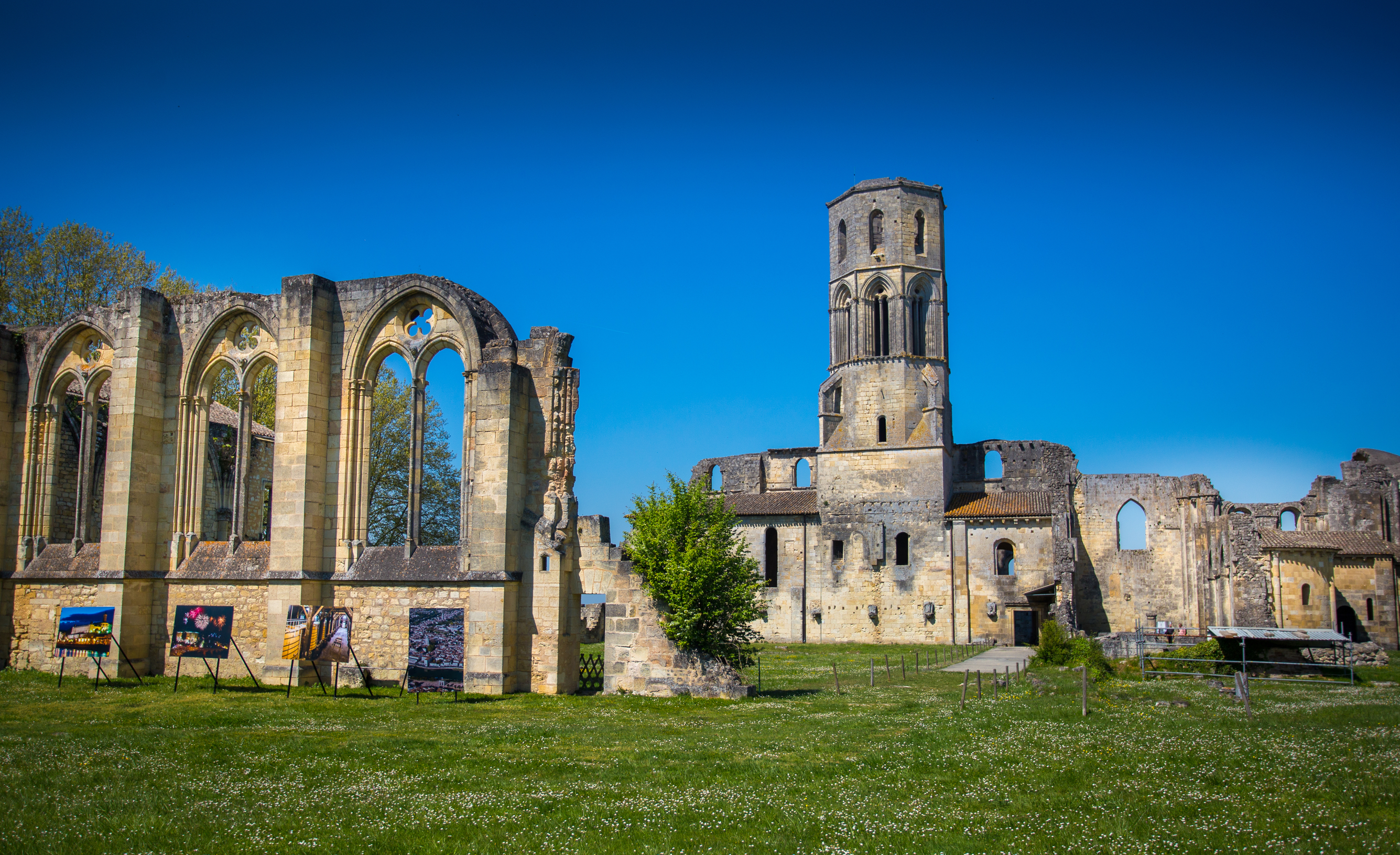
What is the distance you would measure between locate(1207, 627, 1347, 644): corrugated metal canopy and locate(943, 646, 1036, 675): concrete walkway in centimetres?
522

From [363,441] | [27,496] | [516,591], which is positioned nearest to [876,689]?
Result: [516,591]

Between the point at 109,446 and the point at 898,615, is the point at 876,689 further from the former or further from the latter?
the point at 898,615

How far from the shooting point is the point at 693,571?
64.0 ft

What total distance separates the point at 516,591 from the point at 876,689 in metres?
8.74

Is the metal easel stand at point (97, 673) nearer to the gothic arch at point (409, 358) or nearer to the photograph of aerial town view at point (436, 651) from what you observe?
the gothic arch at point (409, 358)

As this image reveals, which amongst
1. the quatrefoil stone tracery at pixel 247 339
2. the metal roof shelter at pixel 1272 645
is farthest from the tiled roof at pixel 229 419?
the metal roof shelter at pixel 1272 645

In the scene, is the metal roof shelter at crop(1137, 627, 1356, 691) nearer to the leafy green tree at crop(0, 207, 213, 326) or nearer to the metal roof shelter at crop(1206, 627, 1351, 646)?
the metal roof shelter at crop(1206, 627, 1351, 646)

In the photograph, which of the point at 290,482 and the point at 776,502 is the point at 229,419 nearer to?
the point at 290,482

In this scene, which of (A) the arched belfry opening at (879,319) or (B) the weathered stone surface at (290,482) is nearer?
(B) the weathered stone surface at (290,482)

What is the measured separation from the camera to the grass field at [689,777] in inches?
352

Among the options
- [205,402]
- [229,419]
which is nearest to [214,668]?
[205,402]

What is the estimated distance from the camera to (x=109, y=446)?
906 inches

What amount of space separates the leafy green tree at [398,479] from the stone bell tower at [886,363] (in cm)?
1693

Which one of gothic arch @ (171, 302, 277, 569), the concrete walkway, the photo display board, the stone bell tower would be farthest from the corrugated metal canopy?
gothic arch @ (171, 302, 277, 569)
